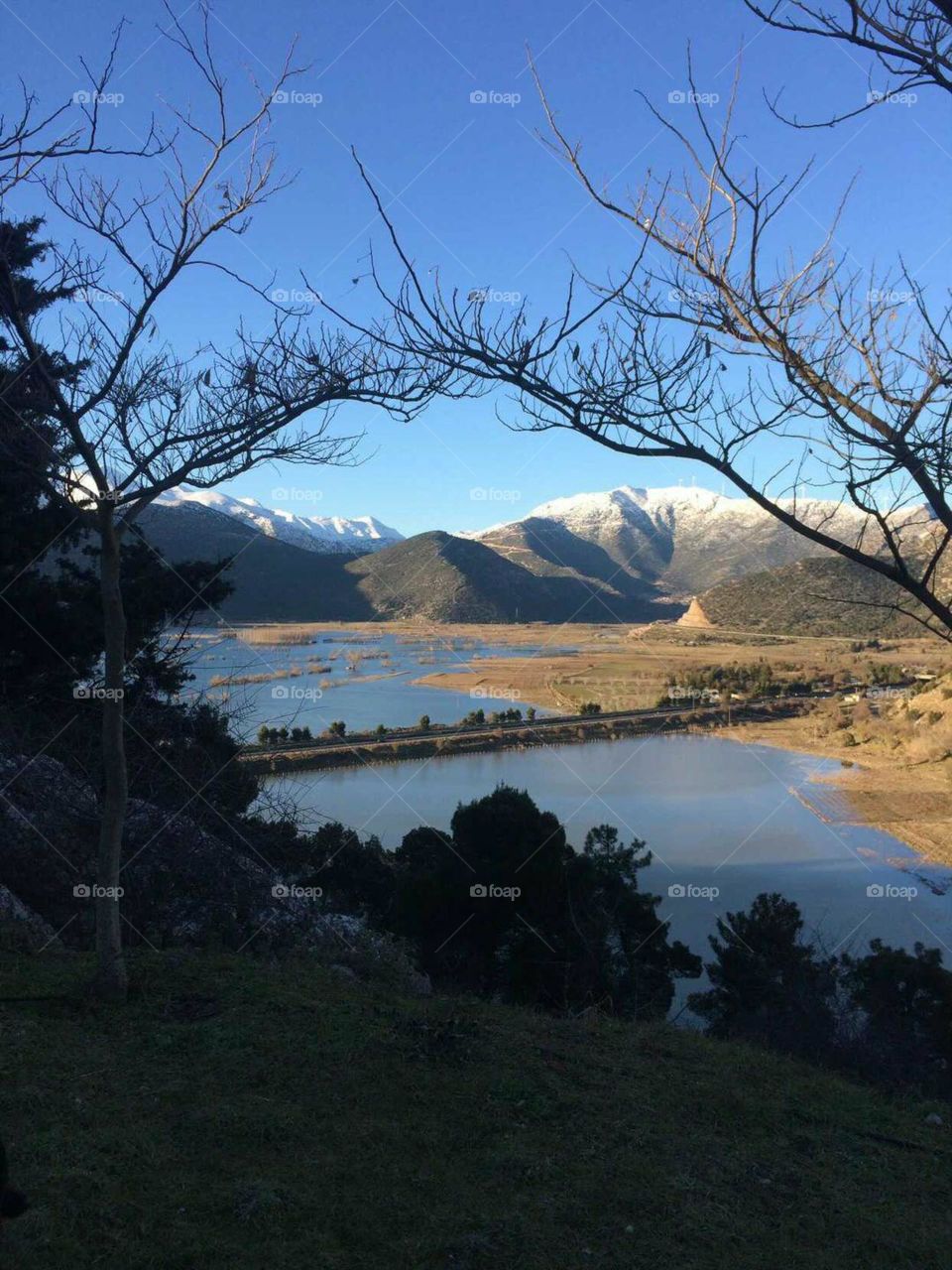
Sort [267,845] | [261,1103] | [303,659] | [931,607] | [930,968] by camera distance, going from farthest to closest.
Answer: [303,659]
[267,845]
[930,968]
[261,1103]
[931,607]

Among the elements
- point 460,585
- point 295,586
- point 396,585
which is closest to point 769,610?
point 460,585

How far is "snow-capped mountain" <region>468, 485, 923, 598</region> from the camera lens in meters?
30.5

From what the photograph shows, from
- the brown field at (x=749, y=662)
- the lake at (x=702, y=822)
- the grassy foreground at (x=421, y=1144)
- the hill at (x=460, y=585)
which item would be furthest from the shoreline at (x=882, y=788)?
the grassy foreground at (x=421, y=1144)

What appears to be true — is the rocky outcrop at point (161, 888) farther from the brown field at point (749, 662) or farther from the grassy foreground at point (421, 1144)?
the brown field at point (749, 662)

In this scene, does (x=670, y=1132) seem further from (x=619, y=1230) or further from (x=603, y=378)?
(x=603, y=378)

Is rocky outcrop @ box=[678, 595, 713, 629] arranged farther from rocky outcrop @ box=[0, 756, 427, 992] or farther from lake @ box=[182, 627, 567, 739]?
rocky outcrop @ box=[0, 756, 427, 992]

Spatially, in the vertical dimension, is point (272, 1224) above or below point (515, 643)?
below

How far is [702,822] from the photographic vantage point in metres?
17.6

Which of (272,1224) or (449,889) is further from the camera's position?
(449,889)

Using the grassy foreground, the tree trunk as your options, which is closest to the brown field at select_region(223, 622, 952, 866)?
the tree trunk

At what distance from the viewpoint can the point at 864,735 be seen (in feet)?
74.6

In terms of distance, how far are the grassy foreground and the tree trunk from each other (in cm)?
28

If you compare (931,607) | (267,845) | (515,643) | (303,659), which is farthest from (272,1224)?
(515,643)

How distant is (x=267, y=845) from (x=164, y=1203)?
615 cm
